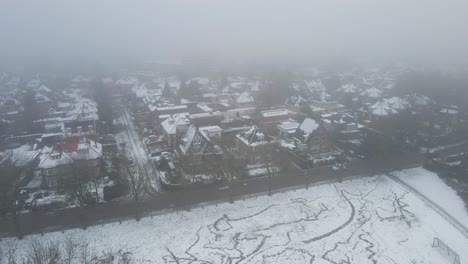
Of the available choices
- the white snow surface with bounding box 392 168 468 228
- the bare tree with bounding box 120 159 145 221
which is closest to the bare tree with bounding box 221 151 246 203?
the bare tree with bounding box 120 159 145 221

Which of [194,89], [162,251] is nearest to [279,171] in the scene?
[162,251]

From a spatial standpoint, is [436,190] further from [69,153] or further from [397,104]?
[69,153]

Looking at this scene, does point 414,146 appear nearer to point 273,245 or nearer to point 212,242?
point 273,245

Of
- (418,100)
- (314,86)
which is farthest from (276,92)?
(418,100)

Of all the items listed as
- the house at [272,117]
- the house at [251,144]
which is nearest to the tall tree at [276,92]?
the house at [272,117]

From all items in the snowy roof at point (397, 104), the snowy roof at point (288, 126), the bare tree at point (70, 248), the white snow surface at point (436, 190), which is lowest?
the bare tree at point (70, 248)

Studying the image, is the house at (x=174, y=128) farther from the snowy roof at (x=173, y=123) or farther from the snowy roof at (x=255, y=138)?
the snowy roof at (x=255, y=138)

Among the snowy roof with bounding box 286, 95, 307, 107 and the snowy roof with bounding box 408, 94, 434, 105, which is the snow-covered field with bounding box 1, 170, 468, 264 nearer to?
the snowy roof with bounding box 408, 94, 434, 105
